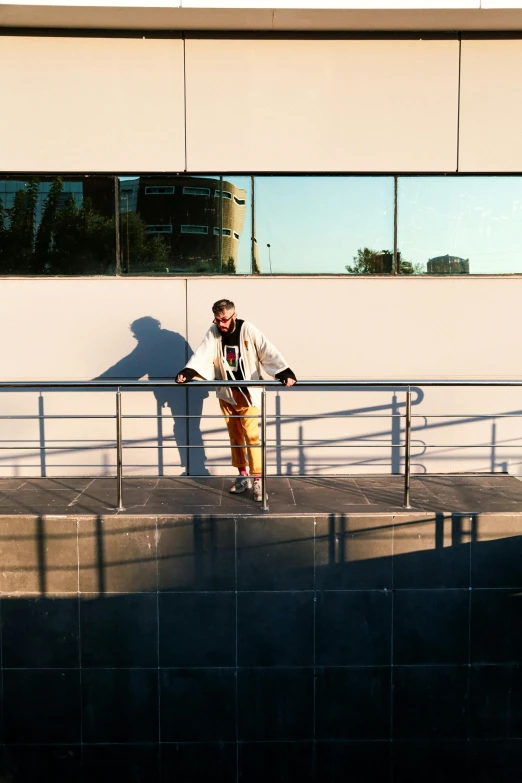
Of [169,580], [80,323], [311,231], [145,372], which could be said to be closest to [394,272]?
[311,231]

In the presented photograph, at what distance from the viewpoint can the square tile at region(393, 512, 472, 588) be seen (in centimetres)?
501

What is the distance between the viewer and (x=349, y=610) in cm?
499

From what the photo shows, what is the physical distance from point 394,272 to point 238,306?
167cm

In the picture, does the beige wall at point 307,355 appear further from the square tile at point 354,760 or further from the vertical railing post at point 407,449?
the square tile at point 354,760

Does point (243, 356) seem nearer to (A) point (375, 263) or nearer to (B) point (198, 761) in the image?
(A) point (375, 263)

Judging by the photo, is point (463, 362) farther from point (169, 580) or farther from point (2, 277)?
point (2, 277)

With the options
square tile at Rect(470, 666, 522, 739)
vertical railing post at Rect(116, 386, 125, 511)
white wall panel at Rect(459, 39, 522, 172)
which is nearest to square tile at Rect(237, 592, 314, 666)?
vertical railing post at Rect(116, 386, 125, 511)

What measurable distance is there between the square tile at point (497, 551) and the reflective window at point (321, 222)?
2.94m

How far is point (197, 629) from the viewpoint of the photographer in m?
4.96

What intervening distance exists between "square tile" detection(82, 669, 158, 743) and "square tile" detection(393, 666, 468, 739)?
1913mm

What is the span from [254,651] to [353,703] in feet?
2.90

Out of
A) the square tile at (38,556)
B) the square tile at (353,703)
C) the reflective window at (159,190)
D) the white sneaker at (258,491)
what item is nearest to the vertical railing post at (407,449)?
the white sneaker at (258,491)

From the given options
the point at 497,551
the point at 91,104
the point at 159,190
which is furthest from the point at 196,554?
the point at 91,104

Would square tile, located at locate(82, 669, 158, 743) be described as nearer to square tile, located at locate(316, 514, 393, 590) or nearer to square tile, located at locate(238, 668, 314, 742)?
square tile, located at locate(238, 668, 314, 742)
